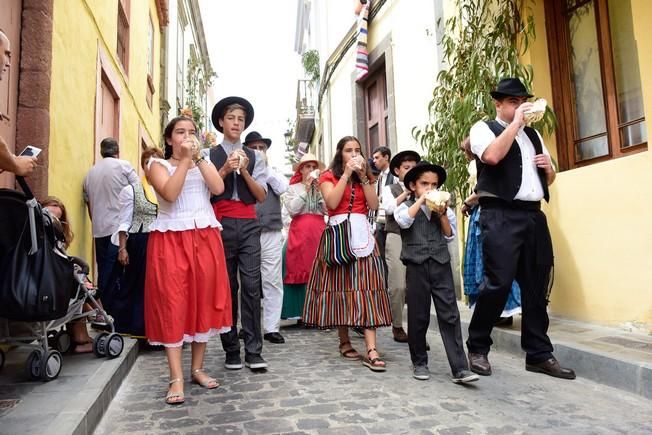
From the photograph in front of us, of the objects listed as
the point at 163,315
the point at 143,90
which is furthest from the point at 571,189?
the point at 143,90

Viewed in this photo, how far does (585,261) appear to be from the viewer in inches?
175

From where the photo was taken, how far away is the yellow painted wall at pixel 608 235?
393 centimetres

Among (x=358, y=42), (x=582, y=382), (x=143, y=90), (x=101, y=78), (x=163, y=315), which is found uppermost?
(x=358, y=42)

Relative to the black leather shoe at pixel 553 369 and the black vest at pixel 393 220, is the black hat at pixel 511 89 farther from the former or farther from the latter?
the black leather shoe at pixel 553 369

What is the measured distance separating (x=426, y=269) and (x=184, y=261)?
1597 millimetres

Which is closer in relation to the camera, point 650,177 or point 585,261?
point 650,177

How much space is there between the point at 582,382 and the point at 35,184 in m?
4.20

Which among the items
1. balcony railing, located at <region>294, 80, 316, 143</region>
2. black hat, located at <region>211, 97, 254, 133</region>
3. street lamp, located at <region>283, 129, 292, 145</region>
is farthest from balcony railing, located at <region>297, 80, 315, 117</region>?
black hat, located at <region>211, 97, 254, 133</region>

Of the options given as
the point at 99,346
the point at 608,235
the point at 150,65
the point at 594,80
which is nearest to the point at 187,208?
the point at 99,346

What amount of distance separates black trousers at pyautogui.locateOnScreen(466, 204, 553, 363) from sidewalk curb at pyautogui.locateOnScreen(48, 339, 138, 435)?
7.74 ft

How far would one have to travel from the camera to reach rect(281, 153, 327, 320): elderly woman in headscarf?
568 cm

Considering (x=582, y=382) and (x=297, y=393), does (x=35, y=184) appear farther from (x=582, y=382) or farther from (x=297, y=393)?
(x=582, y=382)

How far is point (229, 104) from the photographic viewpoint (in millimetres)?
3752

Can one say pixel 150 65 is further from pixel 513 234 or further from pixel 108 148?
pixel 513 234
